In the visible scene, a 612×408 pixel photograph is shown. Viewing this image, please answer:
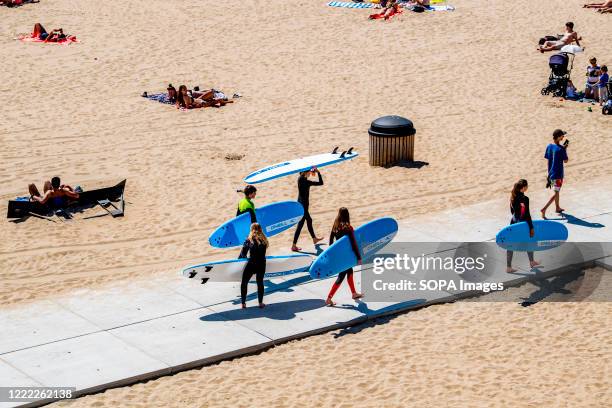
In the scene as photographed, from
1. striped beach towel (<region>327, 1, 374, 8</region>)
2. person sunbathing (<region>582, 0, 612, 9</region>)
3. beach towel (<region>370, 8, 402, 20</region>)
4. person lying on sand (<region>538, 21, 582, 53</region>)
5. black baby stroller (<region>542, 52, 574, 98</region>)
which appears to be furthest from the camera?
striped beach towel (<region>327, 1, 374, 8</region>)

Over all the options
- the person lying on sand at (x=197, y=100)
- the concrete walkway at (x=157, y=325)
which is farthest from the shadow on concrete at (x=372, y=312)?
the person lying on sand at (x=197, y=100)

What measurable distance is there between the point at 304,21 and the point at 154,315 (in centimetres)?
2309

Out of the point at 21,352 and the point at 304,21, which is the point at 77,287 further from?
the point at 304,21

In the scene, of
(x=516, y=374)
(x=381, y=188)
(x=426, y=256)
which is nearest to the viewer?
(x=516, y=374)

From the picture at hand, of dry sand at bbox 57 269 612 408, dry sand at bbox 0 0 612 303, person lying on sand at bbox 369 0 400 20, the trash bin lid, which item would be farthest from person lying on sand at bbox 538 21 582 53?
dry sand at bbox 57 269 612 408

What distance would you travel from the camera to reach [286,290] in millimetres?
14727

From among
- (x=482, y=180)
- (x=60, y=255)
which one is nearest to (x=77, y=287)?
(x=60, y=255)

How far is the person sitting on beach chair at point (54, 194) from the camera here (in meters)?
18.4

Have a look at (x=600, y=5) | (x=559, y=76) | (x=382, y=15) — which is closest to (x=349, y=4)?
(x=382, y=15)

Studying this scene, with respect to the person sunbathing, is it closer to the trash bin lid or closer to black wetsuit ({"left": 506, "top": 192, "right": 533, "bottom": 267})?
the trash bin lid

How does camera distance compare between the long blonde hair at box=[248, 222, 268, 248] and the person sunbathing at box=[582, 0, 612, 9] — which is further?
the person sunbathing at box=[582, 0, 612, 9]

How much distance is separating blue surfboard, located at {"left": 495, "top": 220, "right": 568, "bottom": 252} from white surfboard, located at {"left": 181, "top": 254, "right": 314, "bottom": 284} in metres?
Answer: 3.02

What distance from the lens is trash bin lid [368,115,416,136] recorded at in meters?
20.7

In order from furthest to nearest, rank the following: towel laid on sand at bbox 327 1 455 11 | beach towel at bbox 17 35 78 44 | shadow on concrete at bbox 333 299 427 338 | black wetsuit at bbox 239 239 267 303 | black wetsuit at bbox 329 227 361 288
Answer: towel laid on sand at bbox 327 1 455 11 → beach towel at bbox 17 35 78 44 → black wetsuit at bbox 329 227 361 288 → black wetsuit at bbox 239 239 267 303 → shadow on concrete at bbox 333 299 427 338
